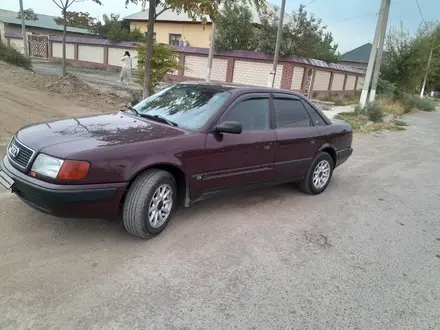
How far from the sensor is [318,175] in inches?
224

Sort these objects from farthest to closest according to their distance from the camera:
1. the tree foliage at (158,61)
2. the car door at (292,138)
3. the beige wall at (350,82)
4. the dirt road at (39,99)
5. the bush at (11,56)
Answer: the beige wall at (350,82), the bush at (11,56), the tree foliage at (158,61), the dirt road at (39,99), the car door at (292,138)

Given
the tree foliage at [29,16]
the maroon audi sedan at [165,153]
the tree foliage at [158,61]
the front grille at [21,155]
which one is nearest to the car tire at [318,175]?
the maroon audi sedan at [165,153]

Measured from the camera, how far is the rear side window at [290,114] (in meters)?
4.93

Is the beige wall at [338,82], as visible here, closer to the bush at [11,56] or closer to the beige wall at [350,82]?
the beige wall at [350,82]

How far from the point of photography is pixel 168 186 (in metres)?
3.81

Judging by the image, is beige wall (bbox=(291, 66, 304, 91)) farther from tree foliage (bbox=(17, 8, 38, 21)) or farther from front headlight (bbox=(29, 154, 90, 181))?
tree foliage (bbox=(17, 8, 38, 21))

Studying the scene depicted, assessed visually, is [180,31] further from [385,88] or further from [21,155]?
[21,155]

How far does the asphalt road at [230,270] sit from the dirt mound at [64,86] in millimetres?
7775

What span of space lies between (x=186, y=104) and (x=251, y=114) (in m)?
0.79

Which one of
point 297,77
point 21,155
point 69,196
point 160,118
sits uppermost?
point 297,77

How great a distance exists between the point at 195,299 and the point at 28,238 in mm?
1764

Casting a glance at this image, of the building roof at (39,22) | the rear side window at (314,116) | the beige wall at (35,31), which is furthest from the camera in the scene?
the building roof at (39,22)

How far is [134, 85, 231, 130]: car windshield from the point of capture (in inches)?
165

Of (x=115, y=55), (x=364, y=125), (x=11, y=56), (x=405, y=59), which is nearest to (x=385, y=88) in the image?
(x=405, y=59)
